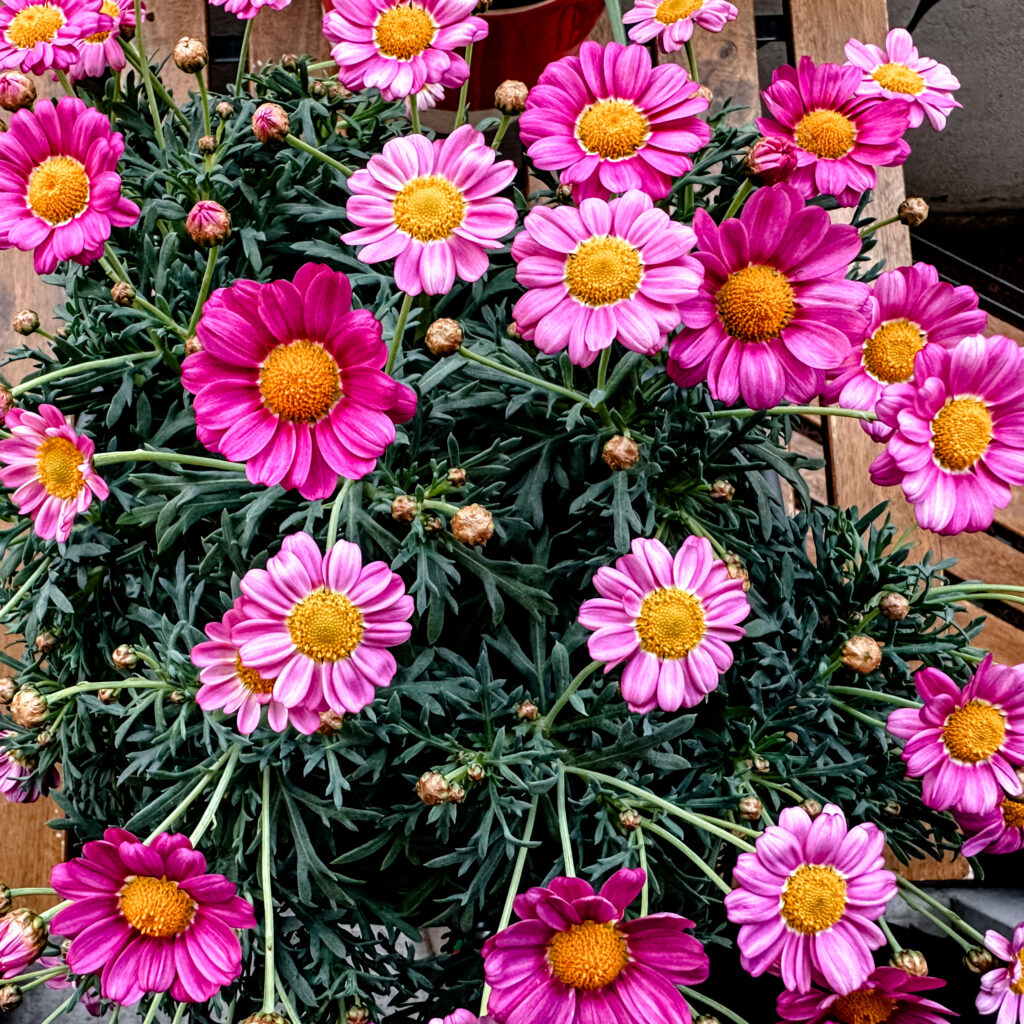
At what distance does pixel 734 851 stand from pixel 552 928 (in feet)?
1.08

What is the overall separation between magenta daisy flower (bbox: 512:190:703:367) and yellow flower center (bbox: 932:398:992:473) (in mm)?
184

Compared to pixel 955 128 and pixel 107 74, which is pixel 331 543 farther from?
pixel 955 128

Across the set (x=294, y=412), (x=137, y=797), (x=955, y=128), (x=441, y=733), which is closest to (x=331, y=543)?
(x=294, y=412)

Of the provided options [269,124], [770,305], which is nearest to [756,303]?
[770,305]

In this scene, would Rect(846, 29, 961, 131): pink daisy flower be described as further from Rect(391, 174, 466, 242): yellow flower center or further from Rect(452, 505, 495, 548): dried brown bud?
Rect(452, 505, 495, 548): dried brown bud

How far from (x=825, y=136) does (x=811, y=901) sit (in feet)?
1.85

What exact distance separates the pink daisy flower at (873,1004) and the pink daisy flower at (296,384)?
433 mm

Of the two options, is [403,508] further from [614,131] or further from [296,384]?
[614,131]

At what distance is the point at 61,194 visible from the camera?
75 centimetres

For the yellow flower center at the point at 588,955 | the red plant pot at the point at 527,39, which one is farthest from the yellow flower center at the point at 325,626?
the red plant pot at the point at 527,39

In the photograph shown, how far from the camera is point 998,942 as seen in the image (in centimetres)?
71

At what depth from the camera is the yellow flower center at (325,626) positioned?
63 centimetres

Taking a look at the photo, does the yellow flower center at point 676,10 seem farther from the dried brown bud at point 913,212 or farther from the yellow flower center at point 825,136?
the dried brown bud at point 913,212

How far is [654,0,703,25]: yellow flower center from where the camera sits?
84 centimetres
